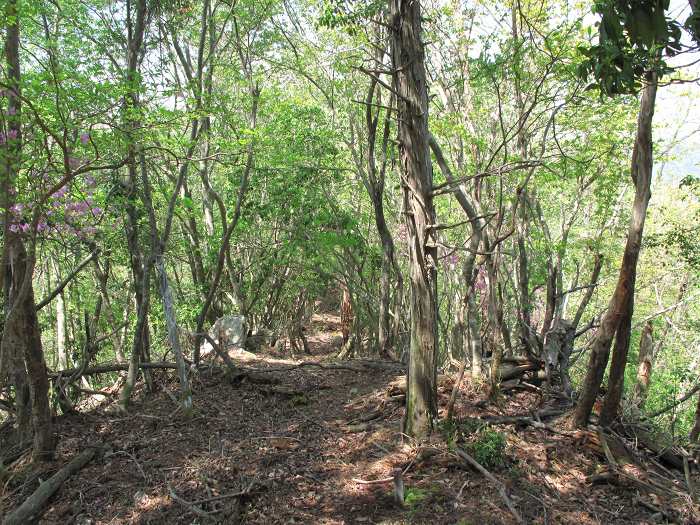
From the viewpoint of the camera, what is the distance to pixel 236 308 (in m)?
13.2

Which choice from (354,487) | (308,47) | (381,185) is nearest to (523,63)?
(381,185)

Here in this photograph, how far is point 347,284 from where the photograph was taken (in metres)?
12.0

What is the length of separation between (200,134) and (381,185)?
3.29 meters

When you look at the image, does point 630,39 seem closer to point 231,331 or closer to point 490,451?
point 490,451

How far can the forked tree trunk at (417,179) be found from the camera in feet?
16.2

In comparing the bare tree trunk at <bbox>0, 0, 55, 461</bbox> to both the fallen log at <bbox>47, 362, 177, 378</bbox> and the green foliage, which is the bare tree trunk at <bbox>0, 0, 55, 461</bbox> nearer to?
the fallen log at <bbox>47, 362, 177, 378</bbox>

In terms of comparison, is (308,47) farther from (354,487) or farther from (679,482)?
(679,482)

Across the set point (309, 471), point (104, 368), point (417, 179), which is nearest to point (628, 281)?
point (417, 179)

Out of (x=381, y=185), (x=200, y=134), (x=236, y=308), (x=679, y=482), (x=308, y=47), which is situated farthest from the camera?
(x=236, y=308)

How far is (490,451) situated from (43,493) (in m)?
4.39

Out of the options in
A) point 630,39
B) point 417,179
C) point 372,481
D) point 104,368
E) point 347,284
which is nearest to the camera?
point 630,39

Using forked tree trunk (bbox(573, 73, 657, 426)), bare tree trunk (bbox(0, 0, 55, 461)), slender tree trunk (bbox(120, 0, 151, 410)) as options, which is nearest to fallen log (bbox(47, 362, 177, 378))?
slender tree trunk (bbox(120, 0, 151, 410))

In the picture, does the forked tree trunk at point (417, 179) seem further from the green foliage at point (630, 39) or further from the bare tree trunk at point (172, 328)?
the bare tree trunk at point (172, 328)

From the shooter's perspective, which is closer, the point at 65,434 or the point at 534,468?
the point at 534,468
